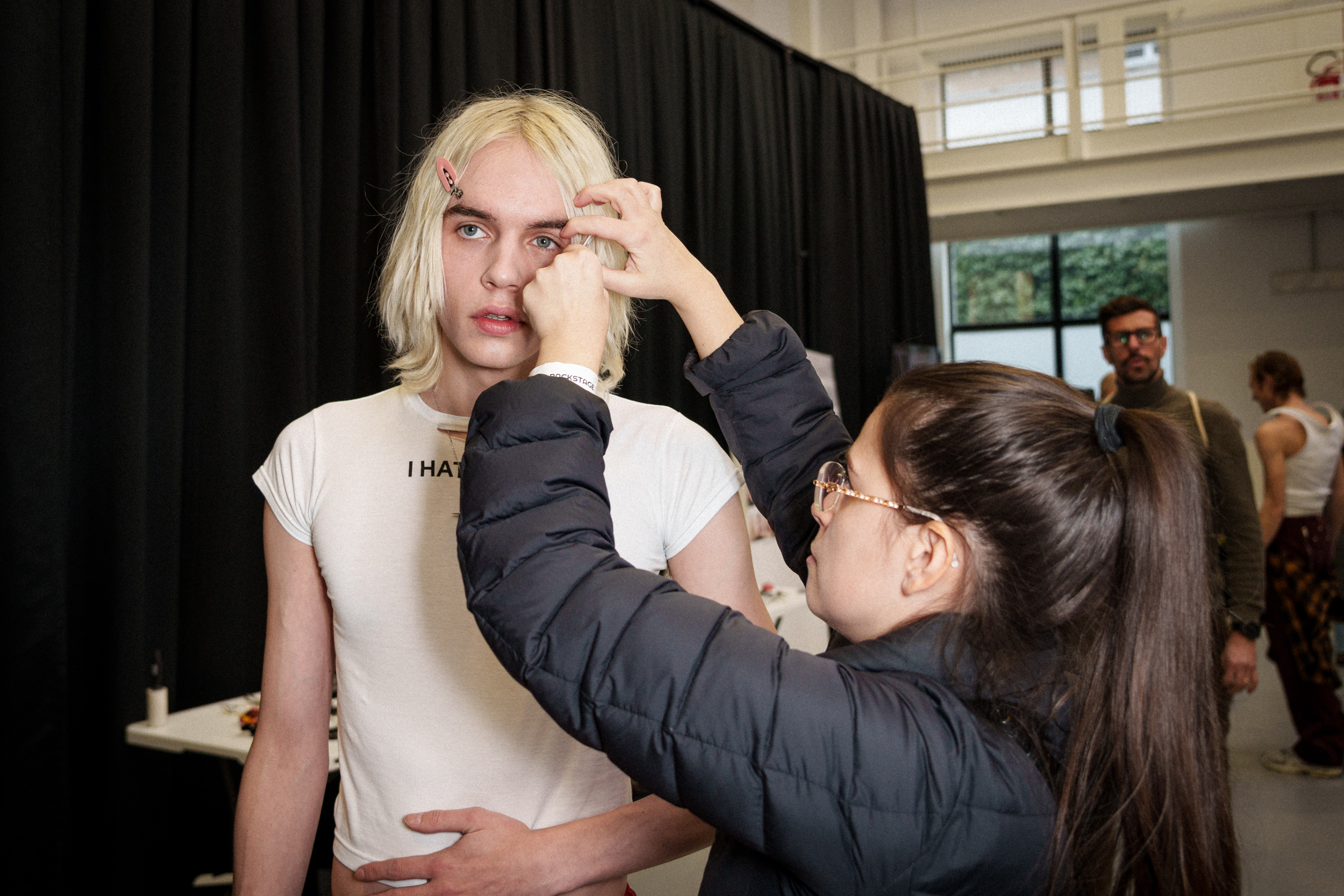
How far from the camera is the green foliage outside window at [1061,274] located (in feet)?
30.9

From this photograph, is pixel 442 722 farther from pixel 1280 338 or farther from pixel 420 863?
pixel 1280 338

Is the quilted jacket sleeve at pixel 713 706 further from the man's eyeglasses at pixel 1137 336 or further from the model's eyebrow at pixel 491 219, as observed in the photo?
the man's eyeglasses at pixel 1137 336

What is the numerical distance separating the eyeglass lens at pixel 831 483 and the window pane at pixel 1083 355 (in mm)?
9512

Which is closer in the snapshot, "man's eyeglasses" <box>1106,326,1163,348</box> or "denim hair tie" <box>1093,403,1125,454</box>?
"denim hair tie" <box>1093,403,1125,454</box>

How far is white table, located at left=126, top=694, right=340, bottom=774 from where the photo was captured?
2.11m

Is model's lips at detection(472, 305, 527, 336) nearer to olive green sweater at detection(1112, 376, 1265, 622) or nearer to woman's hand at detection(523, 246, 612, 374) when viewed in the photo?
woman's hand at detection(523, 246, 612, 374)

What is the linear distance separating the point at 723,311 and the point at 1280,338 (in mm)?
9010

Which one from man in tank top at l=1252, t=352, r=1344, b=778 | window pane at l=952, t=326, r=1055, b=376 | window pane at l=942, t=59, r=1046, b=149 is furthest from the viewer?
window pane at l=952, t=326, r=1055, b=376

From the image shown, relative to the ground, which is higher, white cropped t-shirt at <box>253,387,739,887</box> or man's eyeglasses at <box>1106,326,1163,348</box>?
man's eyeglasses at <box>1106,326,1163,348</box>

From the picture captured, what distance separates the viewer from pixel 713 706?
0.75 meters

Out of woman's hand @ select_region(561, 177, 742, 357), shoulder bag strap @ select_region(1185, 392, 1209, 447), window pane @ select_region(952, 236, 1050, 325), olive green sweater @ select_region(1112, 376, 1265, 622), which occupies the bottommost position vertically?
olive green sweater @ select_region(1112, 376, 1265, 622)

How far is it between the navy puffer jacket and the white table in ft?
4.87

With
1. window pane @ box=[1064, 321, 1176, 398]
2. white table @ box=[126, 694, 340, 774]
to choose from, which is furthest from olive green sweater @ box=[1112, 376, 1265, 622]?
window pane @ box=[1064, 321, 1176, 398]

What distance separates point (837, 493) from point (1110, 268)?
9822 mm
